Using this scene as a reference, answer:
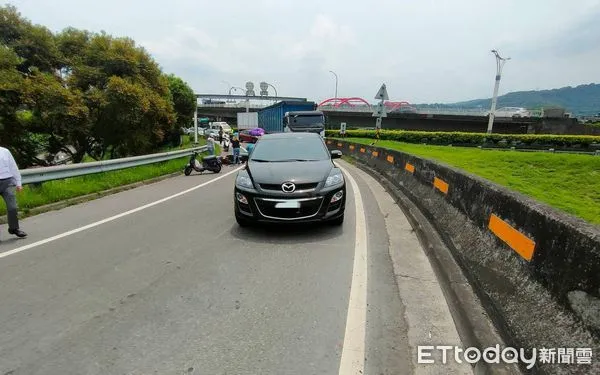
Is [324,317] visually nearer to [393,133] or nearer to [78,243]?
[78,243]

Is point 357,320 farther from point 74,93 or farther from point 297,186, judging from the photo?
point 74,93

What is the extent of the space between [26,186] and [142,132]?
9875 mm

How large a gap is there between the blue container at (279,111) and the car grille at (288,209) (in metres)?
22.7

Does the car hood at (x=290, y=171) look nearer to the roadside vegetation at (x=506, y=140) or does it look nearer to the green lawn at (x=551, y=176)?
the green lawn at (x=551, y=176)

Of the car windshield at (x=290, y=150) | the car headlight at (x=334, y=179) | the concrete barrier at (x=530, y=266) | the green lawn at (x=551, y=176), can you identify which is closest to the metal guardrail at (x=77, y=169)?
the car windshield at (x=290, y=150)

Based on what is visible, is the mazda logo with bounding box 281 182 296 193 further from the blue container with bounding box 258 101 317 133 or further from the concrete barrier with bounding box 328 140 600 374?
the blue container with bounding box 258 101 317 133

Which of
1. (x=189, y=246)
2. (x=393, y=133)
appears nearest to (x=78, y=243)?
(x=189, y=246)

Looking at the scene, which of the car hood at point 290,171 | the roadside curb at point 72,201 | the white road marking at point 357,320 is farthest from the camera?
the roadside curb at point 72,201

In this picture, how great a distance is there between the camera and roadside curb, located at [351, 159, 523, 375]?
3.01 m

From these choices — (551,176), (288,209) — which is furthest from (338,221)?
(551,176)

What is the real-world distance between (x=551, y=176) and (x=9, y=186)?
44.1 feet

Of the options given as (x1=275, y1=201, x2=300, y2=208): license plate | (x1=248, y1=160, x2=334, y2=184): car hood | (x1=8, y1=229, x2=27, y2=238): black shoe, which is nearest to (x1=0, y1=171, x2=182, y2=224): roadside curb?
(x1=8, y1=229, x2=27, y2=238): black shoe

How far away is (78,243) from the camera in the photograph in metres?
5.84

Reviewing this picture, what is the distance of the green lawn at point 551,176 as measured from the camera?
8273 millimetres
